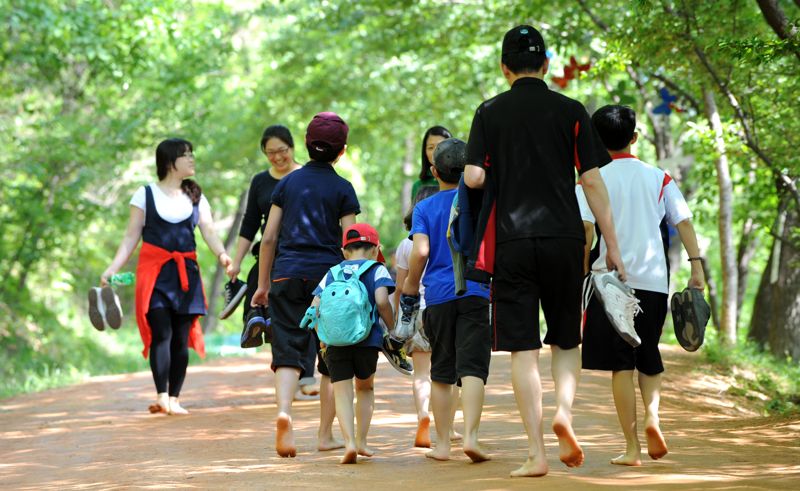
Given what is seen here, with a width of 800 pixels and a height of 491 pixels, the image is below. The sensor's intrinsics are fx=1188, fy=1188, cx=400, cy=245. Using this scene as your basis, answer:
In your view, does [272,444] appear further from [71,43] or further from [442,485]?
[71,43]

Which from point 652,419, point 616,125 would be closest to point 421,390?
point 652,419

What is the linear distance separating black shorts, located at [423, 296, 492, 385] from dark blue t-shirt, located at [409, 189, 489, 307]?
2.9 inches

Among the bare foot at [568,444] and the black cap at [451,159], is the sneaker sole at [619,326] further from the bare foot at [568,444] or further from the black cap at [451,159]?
the black cap at [451,159]

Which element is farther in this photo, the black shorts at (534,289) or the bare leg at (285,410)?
the bare leg at (285,410)

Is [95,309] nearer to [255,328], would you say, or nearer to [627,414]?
[255,328]

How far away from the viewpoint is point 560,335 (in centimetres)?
571

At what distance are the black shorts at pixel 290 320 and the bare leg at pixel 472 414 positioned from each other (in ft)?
4.02

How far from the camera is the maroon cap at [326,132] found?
719 cm

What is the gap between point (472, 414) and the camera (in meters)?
6.21

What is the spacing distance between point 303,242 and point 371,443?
1.41m

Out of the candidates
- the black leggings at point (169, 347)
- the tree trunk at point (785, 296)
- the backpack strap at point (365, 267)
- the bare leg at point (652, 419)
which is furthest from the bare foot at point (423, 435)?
the tree trunk at point (785, 296)

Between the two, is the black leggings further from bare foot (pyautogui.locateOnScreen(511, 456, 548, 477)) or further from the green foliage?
bare foot (pyautogui.locateOnScreen(511, 456, 548, 477))

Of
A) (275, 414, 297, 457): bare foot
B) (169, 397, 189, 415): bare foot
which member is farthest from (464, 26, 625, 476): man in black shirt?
(169, 397, 189, 415): bare foot

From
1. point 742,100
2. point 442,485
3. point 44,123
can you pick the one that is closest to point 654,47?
point 742,100
